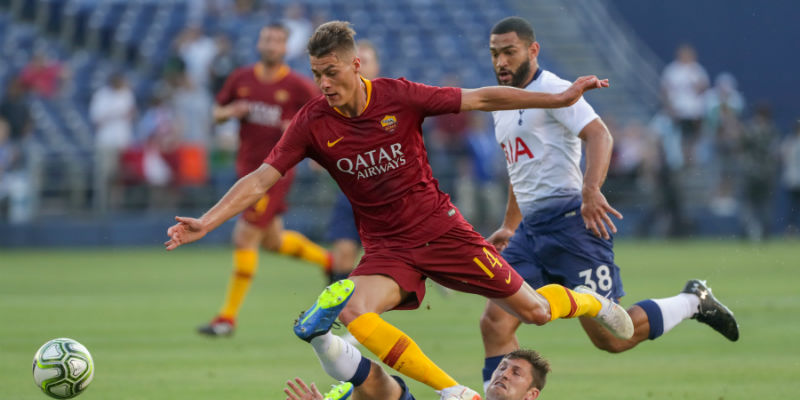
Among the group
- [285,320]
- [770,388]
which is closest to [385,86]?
[770,388]

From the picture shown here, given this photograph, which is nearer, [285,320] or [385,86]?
[385,86]

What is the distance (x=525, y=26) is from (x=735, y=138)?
19.5 meters

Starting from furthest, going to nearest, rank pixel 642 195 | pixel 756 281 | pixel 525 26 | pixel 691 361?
pixel 642 195 → pixel 756 281 → pixel 691 361 → pixel 525 26

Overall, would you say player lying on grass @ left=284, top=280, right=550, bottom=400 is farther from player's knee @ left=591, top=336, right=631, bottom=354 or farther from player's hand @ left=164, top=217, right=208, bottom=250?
player's knee @ left=591, top=336, right=631, bottom=354

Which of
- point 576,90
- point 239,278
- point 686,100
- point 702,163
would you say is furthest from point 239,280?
point 702,163

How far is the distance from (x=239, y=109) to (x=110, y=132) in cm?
1151

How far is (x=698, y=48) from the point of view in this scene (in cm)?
3172

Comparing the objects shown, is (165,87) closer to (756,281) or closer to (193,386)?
(756,281)

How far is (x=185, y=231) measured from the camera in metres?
6.04

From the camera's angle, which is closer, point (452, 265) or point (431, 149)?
point (452, 265)

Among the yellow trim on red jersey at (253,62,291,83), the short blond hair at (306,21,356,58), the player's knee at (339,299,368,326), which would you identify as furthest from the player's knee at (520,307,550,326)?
the yellow trim on red jersey at (253,62,291,83)

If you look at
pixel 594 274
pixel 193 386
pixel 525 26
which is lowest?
pixel 193 386

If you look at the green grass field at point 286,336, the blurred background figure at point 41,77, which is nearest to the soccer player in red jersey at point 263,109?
the green grass field at point 286,336

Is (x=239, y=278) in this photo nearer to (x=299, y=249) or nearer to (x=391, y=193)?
(x=299, y=249)
